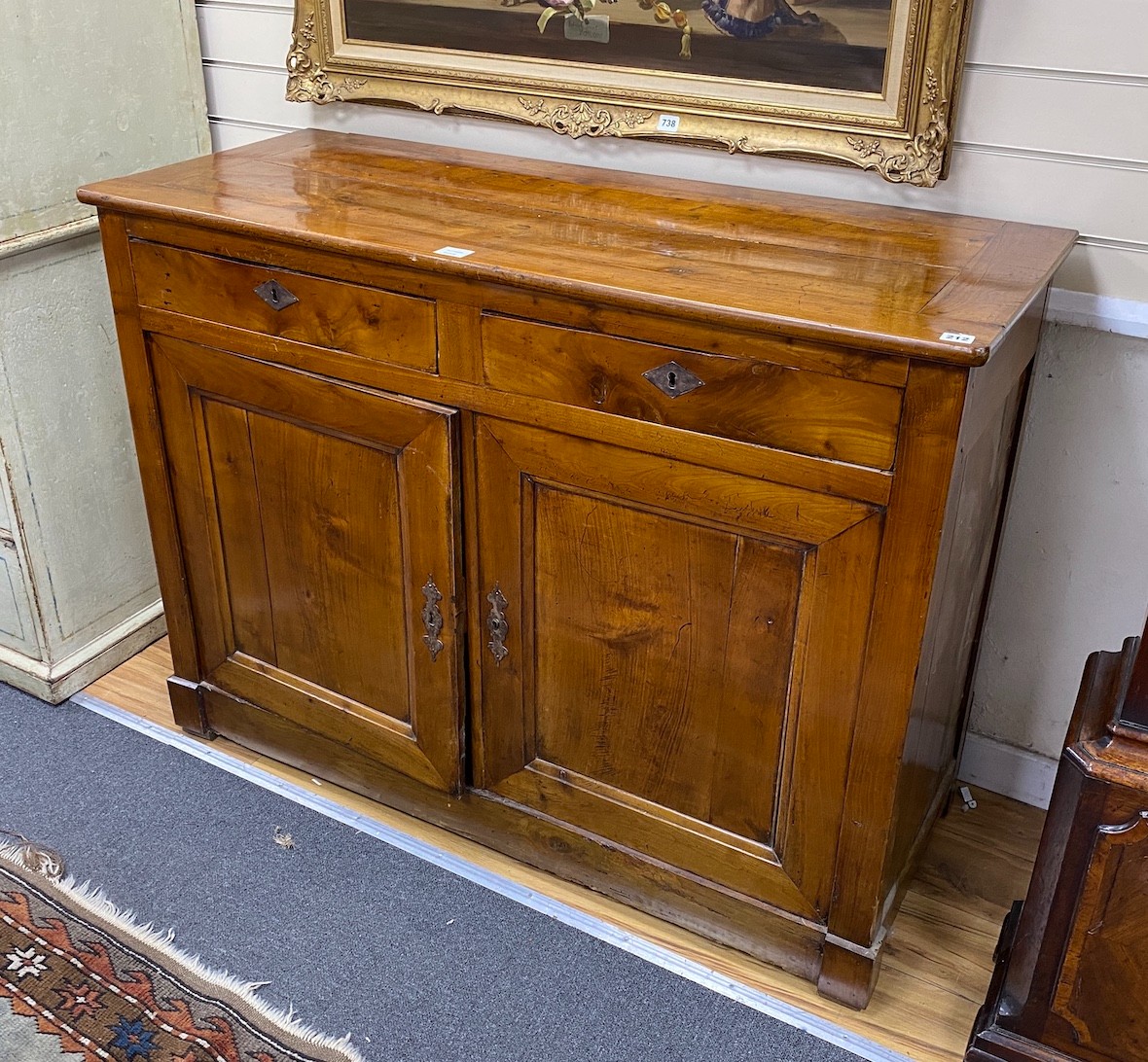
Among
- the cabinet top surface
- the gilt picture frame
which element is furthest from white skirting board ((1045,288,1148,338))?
the gilt picture frame

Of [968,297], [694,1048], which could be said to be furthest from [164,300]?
[694,1048]

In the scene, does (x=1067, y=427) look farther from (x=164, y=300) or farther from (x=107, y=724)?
(x=107, y=724)

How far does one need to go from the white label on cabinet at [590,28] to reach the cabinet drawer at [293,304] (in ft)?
2.13

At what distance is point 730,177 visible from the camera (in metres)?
1.95

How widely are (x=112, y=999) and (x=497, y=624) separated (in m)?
0.82

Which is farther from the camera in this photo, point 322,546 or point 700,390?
point 322,546

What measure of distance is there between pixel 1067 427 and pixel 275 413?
1.29m

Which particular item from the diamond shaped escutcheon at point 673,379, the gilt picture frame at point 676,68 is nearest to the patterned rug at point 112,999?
the diamond shaped escutcheon at point 673,379

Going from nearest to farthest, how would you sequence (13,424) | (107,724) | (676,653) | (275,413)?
(676,653)
(275,413)
(13,424)
(107,724)

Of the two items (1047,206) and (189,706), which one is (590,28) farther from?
(189,706)

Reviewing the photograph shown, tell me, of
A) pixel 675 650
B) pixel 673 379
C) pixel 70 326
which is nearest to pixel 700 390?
pixel 673 379

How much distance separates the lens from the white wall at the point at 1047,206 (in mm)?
1676

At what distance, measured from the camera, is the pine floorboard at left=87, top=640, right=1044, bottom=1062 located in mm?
1773

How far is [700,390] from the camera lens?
1.49 meters
